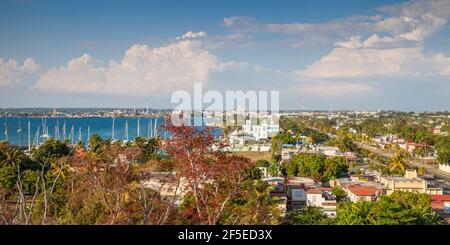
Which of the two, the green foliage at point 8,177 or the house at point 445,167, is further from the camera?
the house at point 445,167

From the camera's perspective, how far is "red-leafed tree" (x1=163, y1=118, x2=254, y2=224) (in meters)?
2.24

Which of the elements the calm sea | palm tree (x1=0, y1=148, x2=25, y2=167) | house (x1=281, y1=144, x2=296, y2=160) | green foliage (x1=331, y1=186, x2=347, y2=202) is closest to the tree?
green foliage (x1=331, y1=186, x2=347, y2=202)

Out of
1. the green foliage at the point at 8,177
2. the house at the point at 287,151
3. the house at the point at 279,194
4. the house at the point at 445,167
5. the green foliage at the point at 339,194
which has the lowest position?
the house at the point at 445,167

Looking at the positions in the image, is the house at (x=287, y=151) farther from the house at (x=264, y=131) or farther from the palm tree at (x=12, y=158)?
the palm tree at (x=12, y=158)

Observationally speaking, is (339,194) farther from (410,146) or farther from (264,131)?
(410,146)

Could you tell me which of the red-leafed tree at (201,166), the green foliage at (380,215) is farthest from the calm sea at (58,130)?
the red-leafed tree at (201,166)

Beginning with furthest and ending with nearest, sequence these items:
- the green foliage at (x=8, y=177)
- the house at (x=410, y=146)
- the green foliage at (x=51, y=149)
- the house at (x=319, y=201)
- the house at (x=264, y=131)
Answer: the house at (x=264, y=131) < the house at (x=410, y=146) < the green foliage at (x=51, y=149) < the green foliage at (x=8, y=177) < the house at (x=319, y=201)

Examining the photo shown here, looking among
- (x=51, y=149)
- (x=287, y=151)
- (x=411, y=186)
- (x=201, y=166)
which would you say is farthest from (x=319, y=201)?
(x=287, y=151)

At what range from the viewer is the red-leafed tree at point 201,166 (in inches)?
88.1

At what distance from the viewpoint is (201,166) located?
2236mm

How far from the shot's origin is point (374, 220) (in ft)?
18.7
